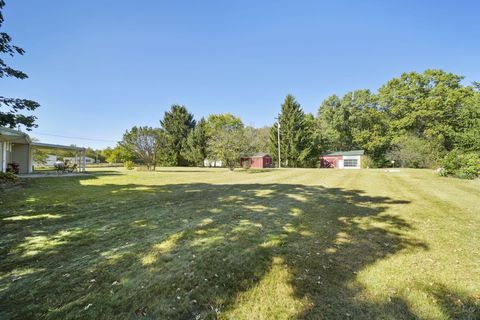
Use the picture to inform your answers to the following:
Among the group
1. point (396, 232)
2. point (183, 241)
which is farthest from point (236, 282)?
point (396, 232)

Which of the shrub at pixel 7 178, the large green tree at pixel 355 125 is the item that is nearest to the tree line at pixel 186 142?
the large green tree at pixel 355 125

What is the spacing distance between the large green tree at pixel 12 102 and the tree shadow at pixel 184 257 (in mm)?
2387

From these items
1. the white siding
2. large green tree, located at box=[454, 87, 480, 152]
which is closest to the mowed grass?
large green tree, located at box=[454, 87, 480, 152]

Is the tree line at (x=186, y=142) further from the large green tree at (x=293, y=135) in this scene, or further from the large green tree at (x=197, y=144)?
the large green tree at (x=293, y=135)

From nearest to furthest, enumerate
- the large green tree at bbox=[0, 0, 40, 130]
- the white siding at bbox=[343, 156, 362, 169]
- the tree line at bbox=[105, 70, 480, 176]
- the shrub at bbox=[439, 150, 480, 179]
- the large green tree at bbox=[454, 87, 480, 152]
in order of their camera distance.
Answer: the large green tree at bbox=[0, 0, 40, 130]
the shrub at bbox=[439, 150, 480, 179]
the large green tree at bbox=[454, 87, 480, 152]
the tree line at bbox=[105, 70, 480, 176]
the white siding at bbox=[343, 156, 362, 169]

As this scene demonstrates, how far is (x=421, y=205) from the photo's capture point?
668 cm

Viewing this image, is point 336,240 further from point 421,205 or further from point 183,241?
point 421,205

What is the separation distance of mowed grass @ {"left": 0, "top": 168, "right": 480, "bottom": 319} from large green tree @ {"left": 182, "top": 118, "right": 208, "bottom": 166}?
33.1 meters

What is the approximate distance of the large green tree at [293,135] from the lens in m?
34.3

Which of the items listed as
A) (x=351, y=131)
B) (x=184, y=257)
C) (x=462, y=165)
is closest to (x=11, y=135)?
(x=184, y=257)

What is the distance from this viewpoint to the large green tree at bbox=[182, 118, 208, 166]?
38.6m

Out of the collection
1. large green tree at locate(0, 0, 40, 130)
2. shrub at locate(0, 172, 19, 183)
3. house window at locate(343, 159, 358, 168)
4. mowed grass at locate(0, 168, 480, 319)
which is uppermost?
large green tree at locate(0, 0, 40, 130)

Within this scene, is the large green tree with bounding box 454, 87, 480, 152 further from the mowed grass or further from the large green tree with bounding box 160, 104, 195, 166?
the large green tree with bounding box 160, 104, 195, 166

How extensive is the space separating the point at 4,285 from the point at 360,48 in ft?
77.9
